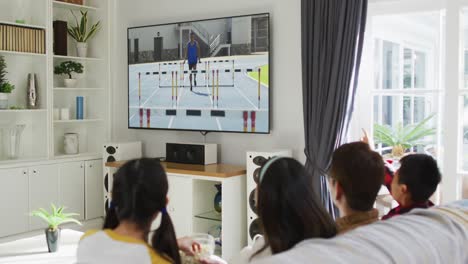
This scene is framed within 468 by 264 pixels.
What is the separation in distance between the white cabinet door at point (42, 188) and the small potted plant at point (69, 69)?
906 mm

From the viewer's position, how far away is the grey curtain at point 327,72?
4.38 metres

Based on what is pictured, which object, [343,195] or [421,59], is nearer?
[343,195]

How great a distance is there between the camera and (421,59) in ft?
14.0

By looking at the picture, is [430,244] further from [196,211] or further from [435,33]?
[196,211]

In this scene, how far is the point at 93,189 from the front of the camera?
234 inches

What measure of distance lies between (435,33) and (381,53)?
18.2 inches

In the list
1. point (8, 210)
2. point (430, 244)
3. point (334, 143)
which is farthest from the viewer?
point (8, 210)

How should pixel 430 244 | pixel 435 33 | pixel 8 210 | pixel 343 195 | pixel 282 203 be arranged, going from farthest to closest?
1. pixel 8 210
2. pixel 435 33
3. pixel 343 195
4. pixel 282 203
5. pixel 430 244

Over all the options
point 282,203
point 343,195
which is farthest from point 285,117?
point 282,203

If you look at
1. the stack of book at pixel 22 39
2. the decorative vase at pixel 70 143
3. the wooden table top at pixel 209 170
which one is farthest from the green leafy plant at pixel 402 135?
the stack of book at pixel 22 39

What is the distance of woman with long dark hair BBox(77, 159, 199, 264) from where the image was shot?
69.1 inches

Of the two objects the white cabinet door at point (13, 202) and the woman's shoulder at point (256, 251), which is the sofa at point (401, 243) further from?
the white cabinet door at point (13, 202)

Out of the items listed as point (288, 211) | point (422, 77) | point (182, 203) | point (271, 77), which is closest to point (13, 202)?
point (182, 203)

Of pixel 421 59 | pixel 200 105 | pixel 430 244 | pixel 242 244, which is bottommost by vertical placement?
pixel 242 244
